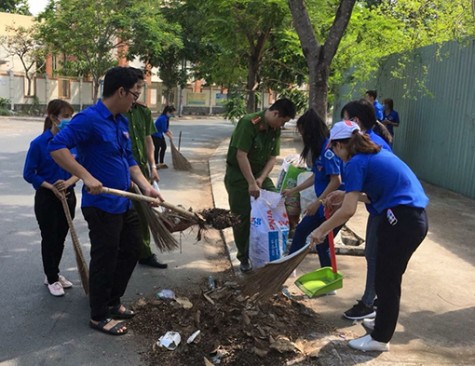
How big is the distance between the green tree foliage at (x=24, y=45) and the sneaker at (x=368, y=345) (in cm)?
3261

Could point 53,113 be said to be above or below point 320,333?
above

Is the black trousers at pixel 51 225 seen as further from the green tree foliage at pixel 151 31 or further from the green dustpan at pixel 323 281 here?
the green tree foliage at pixel 151 31

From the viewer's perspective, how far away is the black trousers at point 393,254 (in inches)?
121

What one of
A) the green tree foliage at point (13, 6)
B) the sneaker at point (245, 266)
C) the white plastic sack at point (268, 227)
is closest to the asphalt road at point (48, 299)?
the sneaker at point (245, 266)

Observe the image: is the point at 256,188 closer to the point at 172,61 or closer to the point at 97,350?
the point at 97,350

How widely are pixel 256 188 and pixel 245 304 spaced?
1.12 meters

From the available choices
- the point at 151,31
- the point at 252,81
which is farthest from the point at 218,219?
the point at 151,31

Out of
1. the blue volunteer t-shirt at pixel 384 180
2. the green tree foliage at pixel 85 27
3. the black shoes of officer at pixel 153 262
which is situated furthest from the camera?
the green tree foliage at pixel 85 27

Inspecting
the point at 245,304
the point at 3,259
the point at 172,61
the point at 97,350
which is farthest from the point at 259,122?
the point at 172,61

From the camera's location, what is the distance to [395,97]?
11758mm

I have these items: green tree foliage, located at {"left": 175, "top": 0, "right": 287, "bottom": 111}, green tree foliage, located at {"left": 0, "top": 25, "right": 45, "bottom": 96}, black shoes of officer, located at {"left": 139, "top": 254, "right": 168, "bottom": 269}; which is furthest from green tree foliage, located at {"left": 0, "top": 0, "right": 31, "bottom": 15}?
black shoes of officer, located at {"left": 139, "top": 254, "right": 168, "bottom": 269}

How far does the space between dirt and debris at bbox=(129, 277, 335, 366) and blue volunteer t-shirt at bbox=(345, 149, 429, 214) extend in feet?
3.73

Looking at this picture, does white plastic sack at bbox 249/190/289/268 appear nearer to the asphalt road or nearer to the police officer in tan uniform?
the police officer in tan uniform

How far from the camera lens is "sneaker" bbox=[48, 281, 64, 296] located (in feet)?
13.5
